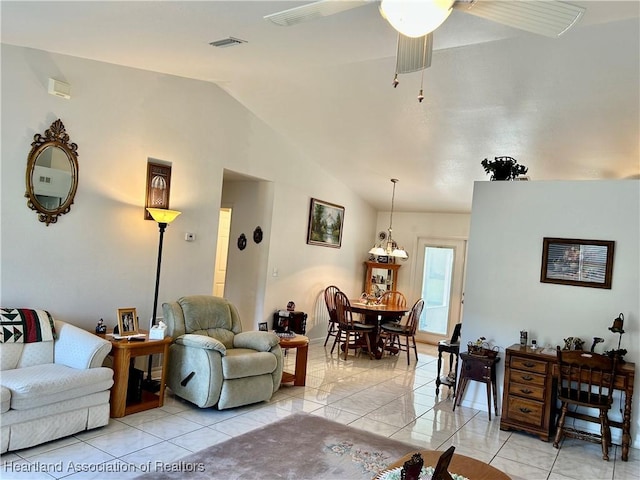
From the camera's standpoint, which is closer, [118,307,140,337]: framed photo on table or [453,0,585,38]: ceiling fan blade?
[453,0,585,38]: ceiling fan blade

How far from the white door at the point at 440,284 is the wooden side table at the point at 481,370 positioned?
11.9ft

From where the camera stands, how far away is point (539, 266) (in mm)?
4324

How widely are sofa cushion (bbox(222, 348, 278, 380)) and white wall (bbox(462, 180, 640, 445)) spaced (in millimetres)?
1999

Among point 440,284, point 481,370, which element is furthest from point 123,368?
point 440,284

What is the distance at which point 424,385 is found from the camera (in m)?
5.30

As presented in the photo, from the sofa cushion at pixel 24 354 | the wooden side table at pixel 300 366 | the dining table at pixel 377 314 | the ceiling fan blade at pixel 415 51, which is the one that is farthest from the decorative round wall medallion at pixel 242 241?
the ceiling fan blade at pixel 415 51

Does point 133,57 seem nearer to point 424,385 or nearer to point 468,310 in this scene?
point 468,310

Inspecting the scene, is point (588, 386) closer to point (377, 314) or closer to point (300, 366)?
point (300, 366)

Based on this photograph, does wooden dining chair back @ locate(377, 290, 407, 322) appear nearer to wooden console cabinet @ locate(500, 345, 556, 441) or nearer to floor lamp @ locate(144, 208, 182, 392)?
wooden console cabinet @ locate(500, 345, 556, 441)

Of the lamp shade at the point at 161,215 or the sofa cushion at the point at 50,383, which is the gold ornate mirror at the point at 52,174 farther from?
the sofa cushion at the point at 50,383

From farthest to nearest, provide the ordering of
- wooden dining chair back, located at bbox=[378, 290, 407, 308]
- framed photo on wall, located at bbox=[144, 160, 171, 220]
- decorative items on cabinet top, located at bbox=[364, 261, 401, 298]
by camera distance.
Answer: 1. decorative items on cabinet top, located at bbox=[364, 261, 401, 298]
2. wooden dining chair back, located at bbox=[378, 290, 407, 308]
3. framed photo on wall, located at bbox=[144, 160, 171, 220]

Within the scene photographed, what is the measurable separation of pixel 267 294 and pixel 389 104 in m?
2.92

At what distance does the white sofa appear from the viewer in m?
2.78

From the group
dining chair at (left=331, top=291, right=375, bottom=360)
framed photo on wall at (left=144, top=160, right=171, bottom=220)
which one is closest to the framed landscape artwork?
dining chair at (left=331, top=291, right=375, bottom=360)
